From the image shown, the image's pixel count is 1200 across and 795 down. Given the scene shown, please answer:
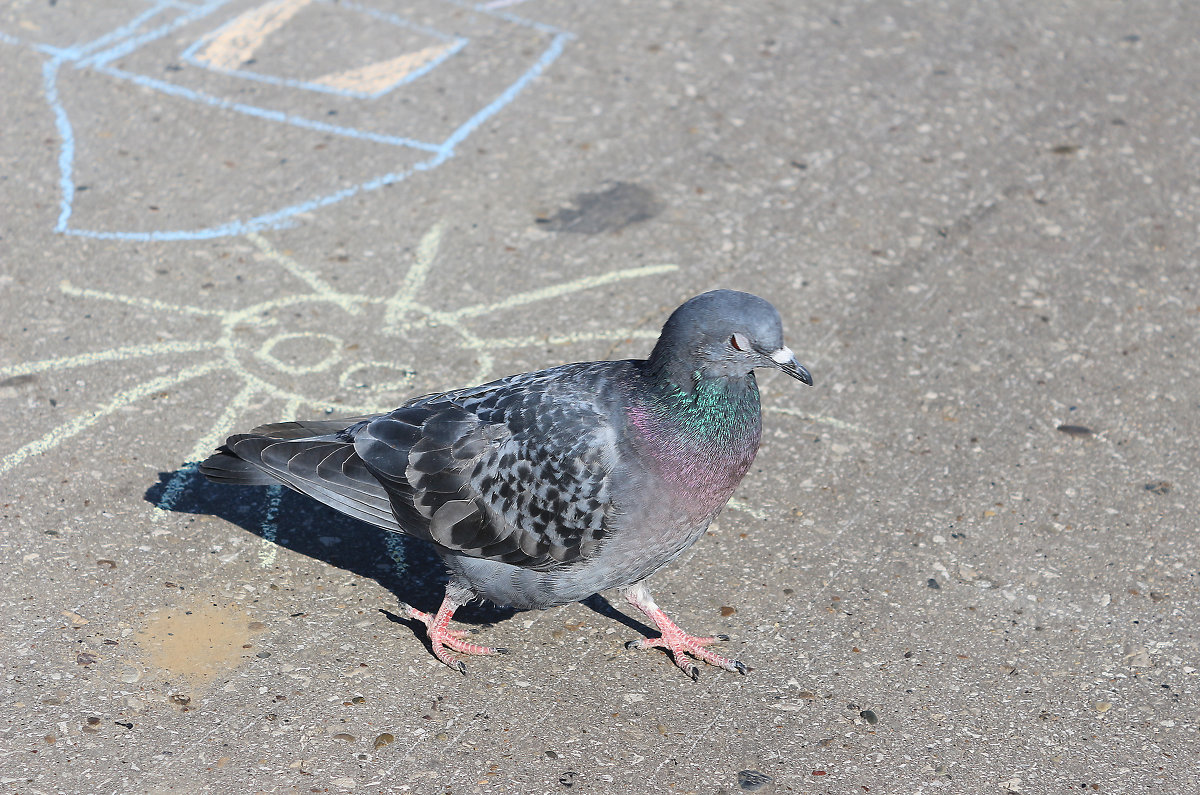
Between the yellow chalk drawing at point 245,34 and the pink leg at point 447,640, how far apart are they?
14.7ft

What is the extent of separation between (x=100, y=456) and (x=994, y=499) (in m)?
3.50

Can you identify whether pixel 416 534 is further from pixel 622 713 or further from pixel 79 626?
pixel 79 626

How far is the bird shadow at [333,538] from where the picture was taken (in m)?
3.84

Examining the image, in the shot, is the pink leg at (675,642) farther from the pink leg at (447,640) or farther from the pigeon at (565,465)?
the pink leg at (447,640)

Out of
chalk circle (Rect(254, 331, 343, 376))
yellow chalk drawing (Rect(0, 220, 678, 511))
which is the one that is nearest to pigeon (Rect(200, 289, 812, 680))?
yellow chalk drawing (Rect(0, 220, 678, 511))

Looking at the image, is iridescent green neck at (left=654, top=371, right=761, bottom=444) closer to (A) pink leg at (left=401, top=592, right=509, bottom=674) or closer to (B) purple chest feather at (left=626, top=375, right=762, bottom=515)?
(B) purple chest feather at (left=626, top=375, right=762, bottom=515)

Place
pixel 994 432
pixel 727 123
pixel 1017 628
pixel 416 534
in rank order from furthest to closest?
1. pixel 727 123
2. pixel 994 432
3. pixel 1017 628
4. pixel 416 534

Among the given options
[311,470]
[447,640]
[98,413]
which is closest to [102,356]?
[98,413]

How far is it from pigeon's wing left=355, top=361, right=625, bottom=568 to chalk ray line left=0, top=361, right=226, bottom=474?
4.82 ft

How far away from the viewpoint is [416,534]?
3.49 meters

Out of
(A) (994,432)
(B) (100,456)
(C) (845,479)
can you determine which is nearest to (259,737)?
(B) (100,456)

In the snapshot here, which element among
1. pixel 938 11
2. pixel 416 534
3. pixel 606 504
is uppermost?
pixel 938 11

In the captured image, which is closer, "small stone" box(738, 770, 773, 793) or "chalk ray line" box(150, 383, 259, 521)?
"small stone" box(738, 770, 773, 793)

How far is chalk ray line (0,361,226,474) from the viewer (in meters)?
4.17
